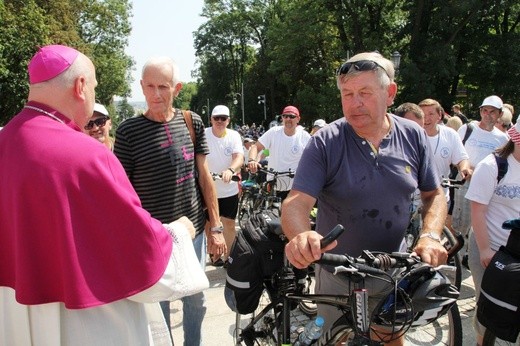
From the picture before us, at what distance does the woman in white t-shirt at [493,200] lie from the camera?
2898 millimetres

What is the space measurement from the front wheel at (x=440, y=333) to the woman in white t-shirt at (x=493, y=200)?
150 millimetres

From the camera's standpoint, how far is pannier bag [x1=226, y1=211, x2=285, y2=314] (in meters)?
2.74

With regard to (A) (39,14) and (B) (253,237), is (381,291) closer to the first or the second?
(B) (253,237)

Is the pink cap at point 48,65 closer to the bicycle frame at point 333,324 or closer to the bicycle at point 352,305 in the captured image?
the bicycle at point 352,305

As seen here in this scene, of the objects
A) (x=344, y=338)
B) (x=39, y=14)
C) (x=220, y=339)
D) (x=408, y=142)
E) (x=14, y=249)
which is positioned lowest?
(x=220, y=339)

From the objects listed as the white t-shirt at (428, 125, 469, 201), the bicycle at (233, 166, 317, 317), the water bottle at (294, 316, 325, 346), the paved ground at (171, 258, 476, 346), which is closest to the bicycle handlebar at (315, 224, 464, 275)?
the water bottle at (294, 316, 325, 346)

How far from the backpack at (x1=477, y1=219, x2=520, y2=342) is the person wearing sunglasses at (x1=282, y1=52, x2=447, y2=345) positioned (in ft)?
1.42

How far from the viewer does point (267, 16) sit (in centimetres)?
4928

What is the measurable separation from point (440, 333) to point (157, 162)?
2.52 meters

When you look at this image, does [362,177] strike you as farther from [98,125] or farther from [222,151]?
[222,151]

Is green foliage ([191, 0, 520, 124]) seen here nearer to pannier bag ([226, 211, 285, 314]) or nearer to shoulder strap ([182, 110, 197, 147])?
shoulder strap ([182, 110, 197, 147])

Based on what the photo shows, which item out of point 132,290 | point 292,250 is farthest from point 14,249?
point 292,250

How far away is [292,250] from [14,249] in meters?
1.05

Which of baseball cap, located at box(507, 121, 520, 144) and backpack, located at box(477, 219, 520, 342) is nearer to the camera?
backpack, located at box(477, 219, 520, 342)
